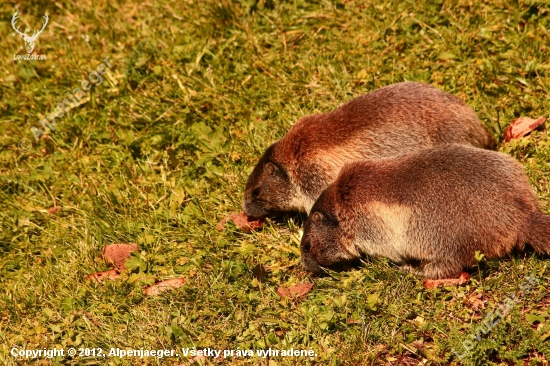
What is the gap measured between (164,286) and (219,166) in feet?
5.23

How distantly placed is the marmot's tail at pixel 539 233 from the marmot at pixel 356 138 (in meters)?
1.22

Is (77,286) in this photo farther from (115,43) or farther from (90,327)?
(115,43)

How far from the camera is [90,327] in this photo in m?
4.95

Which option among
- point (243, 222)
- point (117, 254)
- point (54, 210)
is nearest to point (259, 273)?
point (243, 222)

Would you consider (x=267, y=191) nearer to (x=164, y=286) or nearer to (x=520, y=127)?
(x=164, y=286)

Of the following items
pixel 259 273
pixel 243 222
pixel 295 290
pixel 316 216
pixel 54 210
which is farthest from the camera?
pixel 54 210

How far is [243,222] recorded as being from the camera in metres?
5.81

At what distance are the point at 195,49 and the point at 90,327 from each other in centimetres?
370

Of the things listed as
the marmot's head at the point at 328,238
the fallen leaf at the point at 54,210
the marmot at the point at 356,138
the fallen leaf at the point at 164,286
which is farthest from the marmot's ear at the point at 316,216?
the fallen leaf at the point at 54,210

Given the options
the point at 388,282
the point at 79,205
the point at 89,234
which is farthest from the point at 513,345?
the point at 79,205

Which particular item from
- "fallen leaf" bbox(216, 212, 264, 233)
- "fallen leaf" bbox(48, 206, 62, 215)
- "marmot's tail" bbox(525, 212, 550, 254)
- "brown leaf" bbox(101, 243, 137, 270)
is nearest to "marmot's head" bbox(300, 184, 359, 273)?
"fallen leaf" bbox(216, 212, 264, 233)

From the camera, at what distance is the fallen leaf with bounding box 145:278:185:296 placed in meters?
5.17

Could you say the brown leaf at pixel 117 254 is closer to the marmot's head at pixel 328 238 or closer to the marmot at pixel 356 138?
the marmot at pixel 356 138

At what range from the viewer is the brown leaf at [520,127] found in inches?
227
